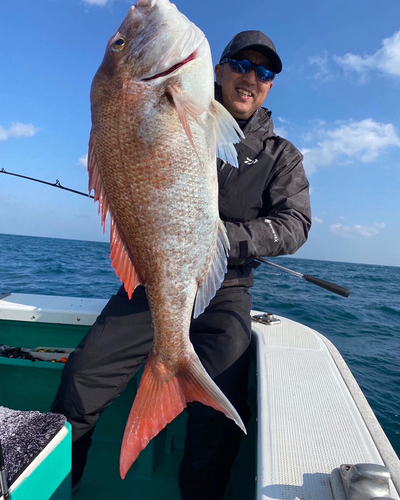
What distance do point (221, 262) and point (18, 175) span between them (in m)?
3.42

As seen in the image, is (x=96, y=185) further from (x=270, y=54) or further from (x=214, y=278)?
(x=270, y=54)

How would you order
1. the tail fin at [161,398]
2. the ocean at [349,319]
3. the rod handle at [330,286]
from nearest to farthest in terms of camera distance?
1. the tail fin at [161,398]
2. the rod handle at [330,286]
3. the ocean at [349,319]

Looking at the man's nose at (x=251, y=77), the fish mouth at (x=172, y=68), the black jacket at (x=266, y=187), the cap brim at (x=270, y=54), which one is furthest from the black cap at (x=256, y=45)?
the fish mouth at (x=172, y=68)

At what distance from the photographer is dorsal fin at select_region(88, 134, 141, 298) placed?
1.72m

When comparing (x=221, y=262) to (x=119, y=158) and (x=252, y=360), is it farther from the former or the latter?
(x=252, y=360)

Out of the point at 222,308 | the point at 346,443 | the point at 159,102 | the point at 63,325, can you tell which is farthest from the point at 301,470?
the point at 63,325

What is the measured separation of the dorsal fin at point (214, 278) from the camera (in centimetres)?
177

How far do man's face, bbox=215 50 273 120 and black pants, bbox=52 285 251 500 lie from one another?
1.44 meters

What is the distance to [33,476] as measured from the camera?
137cm

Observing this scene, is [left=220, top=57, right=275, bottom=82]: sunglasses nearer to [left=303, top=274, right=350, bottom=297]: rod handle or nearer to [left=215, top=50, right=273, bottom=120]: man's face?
[left=215, top=50, right=273, bottom=120]: man's face

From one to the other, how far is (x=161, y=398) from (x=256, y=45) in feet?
7.14

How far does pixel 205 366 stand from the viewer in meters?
2.15

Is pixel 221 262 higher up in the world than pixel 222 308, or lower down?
higher up

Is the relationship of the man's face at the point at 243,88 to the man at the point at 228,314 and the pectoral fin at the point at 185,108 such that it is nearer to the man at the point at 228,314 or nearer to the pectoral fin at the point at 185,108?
the man at the point at 228,314
